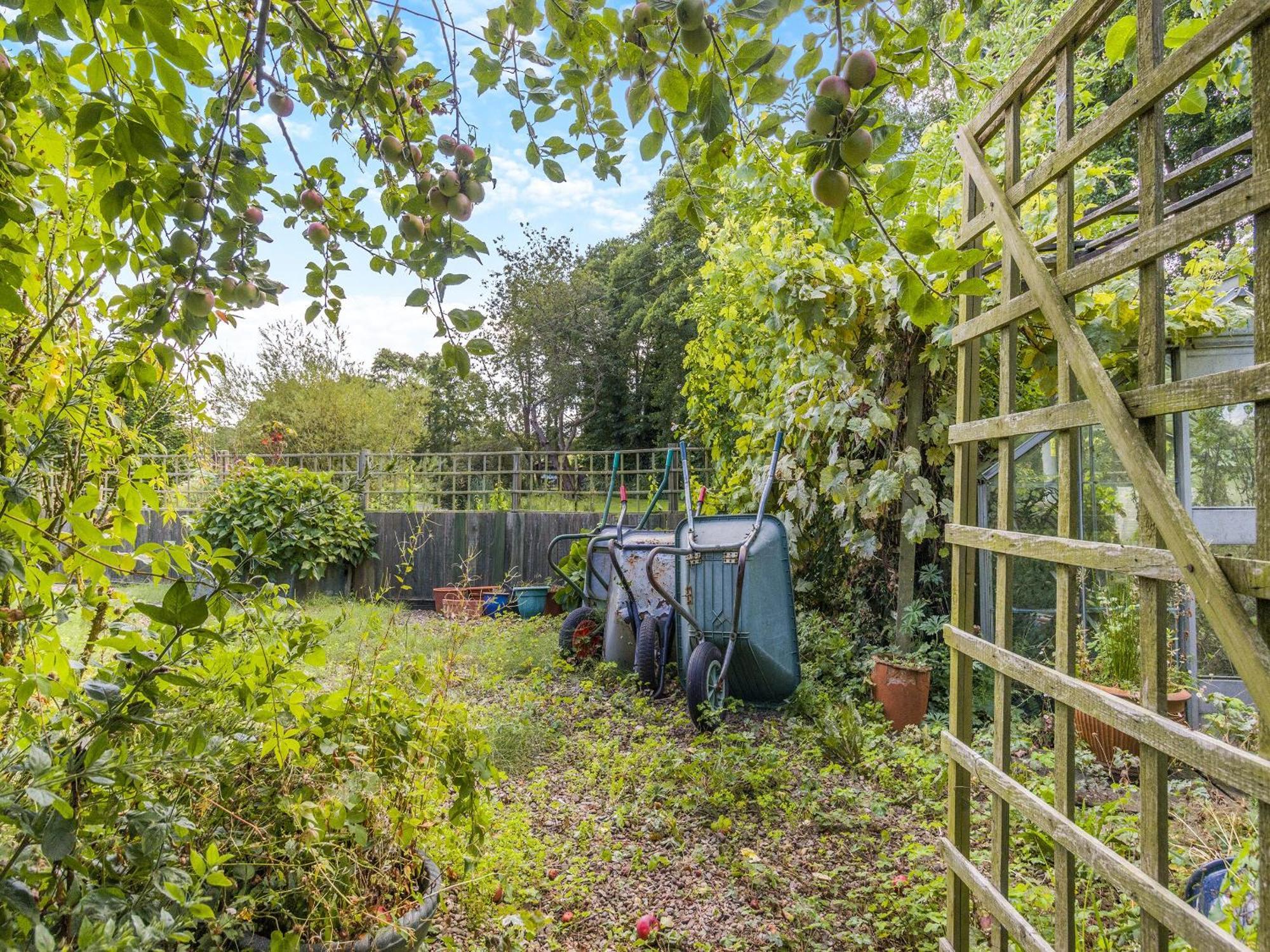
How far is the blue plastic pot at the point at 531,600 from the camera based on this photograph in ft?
19.3

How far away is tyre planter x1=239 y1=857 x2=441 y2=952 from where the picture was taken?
3.77ft

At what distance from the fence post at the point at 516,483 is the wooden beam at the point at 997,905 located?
6.06m

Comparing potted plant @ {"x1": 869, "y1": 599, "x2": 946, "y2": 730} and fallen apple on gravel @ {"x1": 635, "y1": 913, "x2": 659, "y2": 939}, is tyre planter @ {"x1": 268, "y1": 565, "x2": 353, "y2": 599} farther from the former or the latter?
fallen apple on gravel @ {"x1": 635, "y1": 913, "x2": 659, "y2": 939}

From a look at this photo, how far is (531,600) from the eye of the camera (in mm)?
5941

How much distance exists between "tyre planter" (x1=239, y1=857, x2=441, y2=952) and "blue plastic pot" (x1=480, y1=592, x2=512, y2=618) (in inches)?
158

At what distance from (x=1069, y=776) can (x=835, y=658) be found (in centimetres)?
268

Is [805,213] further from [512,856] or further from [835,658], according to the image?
[512,856]

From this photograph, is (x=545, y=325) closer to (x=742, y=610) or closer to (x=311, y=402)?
(x=311, y=402)

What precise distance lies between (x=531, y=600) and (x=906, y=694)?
3.45m

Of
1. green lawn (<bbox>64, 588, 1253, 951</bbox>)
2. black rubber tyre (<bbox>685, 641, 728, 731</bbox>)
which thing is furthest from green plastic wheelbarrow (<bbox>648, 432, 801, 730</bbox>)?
green lawn (<bbox>64, 588, 1253, 951</bbox>)

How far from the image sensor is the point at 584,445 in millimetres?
15891

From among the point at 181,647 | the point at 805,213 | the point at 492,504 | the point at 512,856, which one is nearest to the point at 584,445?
the point at 492,504

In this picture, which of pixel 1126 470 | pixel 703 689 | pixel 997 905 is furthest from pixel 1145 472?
pixel 703 689

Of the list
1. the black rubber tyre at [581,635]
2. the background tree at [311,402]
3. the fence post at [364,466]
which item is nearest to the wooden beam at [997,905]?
the black rubber tyre at [581,635]
